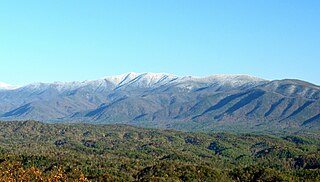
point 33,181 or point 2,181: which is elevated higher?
point 2,181

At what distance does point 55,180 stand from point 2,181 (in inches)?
355

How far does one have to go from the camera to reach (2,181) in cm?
8062

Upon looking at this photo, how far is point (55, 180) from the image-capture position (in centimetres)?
7844

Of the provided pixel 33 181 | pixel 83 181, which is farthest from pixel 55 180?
pixel 33 181

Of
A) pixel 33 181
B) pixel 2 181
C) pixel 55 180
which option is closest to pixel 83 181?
pixel 55 180

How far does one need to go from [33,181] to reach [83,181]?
2545 centimetres

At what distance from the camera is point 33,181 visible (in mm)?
102188

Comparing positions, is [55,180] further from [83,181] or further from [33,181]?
[33,181]

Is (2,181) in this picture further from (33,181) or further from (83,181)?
(33,181)

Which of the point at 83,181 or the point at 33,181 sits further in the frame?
the point at 33,181

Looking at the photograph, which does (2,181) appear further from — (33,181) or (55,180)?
(33,181)

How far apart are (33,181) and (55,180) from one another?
25.8 meters

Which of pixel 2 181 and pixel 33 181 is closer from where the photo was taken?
pixel 2 181

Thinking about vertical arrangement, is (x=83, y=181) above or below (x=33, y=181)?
above
